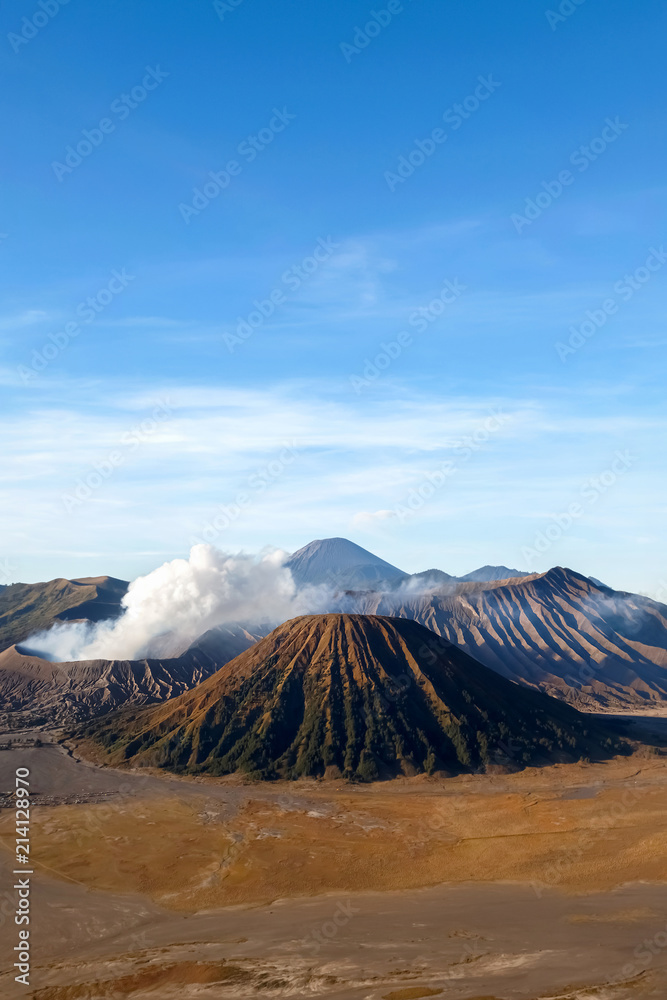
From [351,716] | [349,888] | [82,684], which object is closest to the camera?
[349,888]

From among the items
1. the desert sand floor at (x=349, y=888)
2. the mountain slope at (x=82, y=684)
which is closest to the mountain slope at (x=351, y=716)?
the desert sand floor at (x=349, y=888)

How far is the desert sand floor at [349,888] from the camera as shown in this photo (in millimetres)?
48250

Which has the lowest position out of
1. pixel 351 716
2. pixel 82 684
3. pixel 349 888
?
pixel 349 888

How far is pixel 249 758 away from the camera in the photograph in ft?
376

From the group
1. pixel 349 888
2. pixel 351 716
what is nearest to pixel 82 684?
pixel 351 716

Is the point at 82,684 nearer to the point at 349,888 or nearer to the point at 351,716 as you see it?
the point at 351,716

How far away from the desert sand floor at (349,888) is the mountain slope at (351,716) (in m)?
7.10

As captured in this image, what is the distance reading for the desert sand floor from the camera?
4825 cm

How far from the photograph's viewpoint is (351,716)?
392ft

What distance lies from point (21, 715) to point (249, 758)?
77.3m

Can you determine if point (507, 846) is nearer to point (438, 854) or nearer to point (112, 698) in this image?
point (438, 854)

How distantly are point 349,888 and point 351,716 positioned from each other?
52.0m

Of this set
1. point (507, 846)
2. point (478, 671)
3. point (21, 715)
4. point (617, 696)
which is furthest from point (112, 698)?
point (617, 696)

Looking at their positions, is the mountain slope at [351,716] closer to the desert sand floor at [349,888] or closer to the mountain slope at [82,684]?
the desert sand floor at [349,888]
